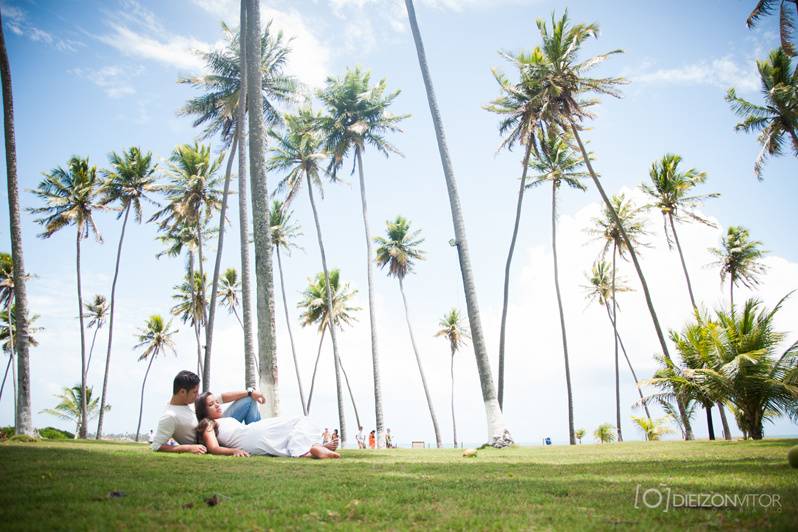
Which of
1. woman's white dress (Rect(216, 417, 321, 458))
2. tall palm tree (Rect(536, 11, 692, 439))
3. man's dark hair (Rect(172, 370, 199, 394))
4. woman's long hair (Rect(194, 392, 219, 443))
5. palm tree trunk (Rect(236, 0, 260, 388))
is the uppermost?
tall palm tree (Rect(536, 11, 692, 439))

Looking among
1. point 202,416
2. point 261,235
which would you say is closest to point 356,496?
point 202,416

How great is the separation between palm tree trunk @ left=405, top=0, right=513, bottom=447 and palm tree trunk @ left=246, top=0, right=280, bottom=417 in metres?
5.49

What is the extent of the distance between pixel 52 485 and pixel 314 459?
393 centimetres

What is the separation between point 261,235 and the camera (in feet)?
42.0

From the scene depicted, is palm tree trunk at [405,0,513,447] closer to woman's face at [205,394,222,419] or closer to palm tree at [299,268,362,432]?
woman's face at [205,394,222,419]

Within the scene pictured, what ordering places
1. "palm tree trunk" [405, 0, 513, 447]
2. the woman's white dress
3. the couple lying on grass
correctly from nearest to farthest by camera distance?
the couple lying on grass, the woman's white dress, "palm tree trunk" [405, 0, 513, 447]

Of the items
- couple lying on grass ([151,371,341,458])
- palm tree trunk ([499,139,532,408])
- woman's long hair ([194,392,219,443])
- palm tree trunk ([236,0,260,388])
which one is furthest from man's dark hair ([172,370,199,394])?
palm tree trunk ([499,139,532,408])

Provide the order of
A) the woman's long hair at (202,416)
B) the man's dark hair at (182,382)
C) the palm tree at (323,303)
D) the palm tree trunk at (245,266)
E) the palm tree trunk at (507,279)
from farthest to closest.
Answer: the palm tree at (323,303), the palm tree trunk at (507,279), the palm tree trunk at (245,266), the woman's long hair at (202,416), the man's dark hair at (182,382)

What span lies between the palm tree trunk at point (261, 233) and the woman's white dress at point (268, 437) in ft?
16.6

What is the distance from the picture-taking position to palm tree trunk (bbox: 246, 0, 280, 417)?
12.1 metres

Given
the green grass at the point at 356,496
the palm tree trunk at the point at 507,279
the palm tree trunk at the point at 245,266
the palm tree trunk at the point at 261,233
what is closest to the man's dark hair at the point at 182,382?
the green grass at the point at 356,496

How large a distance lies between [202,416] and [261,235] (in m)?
6.67

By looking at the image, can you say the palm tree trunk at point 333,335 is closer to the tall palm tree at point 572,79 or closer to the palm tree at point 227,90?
the palm tree at point 227,90

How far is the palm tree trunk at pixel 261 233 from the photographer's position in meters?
12.1
